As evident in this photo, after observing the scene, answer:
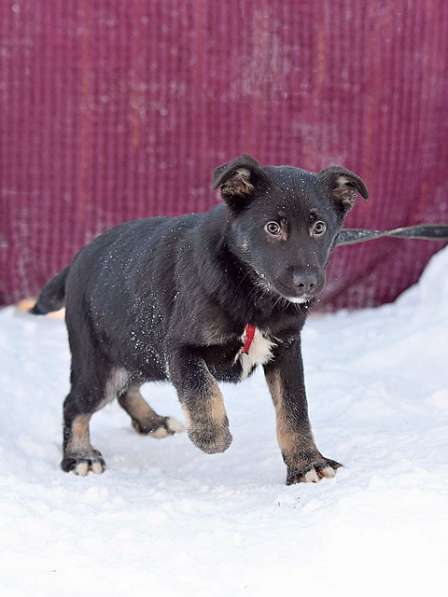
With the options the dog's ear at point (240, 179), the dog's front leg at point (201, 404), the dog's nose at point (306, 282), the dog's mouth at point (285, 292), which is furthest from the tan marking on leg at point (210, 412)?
the dog's ear at point (240, 179)

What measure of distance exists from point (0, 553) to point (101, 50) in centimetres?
507

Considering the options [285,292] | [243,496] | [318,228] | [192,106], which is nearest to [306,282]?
[285,292]

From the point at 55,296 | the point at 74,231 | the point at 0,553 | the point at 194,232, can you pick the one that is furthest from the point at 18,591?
the point at 74,231

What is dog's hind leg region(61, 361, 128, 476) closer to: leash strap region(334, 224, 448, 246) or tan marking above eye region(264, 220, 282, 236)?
tan marking above eye region(264, 220, 282, 236)

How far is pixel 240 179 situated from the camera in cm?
473

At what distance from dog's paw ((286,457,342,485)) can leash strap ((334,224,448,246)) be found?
162 cm

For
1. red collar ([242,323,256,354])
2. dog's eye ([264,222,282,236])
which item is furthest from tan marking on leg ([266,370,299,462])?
dog's eye ([264,222,282,236])

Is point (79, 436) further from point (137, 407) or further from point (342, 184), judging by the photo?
point (342, 184)

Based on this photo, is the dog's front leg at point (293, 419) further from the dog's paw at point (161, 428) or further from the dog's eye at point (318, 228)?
the dog's paw at point (161, 428)

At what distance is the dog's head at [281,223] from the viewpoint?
4.55 metres

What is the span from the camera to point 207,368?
16.0 feet

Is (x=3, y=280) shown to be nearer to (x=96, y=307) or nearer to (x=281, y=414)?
(x=96, y=307)

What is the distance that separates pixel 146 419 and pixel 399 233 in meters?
2.28

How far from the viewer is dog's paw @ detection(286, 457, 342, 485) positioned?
486 cm
